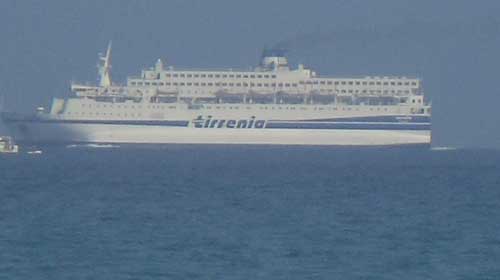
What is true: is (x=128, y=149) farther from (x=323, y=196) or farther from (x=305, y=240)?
(x=305, y=240)

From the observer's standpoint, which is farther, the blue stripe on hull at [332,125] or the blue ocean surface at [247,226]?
the blue stripe on hull at [332,125]

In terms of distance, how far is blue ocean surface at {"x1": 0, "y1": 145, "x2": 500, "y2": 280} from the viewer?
1588 cm

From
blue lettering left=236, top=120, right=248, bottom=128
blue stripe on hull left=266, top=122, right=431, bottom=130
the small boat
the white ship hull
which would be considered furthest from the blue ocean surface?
blue lettering left=236, top=120, right=248, bottom=128

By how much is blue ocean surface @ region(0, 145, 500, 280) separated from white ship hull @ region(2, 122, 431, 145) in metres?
27.0

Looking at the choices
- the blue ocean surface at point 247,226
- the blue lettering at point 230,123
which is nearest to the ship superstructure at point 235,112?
the blue lettering at point 230,123

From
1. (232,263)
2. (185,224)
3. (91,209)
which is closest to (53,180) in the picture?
(91,209)

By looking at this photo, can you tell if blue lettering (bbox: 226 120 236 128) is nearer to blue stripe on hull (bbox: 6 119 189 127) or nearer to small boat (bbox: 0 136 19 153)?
blue stripe on hull (bbox: 6 119 189 127)

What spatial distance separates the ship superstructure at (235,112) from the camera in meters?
64.9

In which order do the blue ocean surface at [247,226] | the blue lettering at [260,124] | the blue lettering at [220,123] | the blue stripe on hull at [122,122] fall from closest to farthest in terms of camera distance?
1. the blue ocean surface at [247,226]
2. the blue stripe on hull at [122,122]
3. the blue lettering at [260,124]
4. the blue lettering at [220,123]

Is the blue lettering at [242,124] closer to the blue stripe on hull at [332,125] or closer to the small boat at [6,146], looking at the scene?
the blue stripe on hull at [332,125]

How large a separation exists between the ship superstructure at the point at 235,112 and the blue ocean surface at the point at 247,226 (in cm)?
2743

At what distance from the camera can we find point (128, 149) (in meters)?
64.4

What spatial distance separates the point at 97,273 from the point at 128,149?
49.2 meters

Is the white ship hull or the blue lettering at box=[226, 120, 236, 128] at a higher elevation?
the blue lettering at box=[226, 120, 236, 128]
